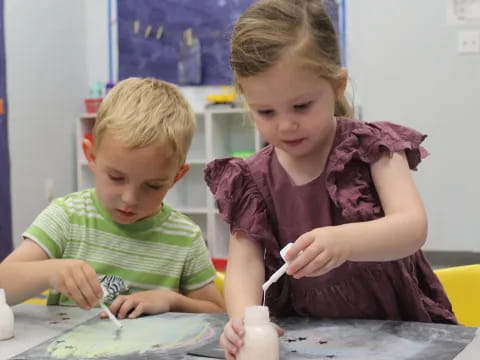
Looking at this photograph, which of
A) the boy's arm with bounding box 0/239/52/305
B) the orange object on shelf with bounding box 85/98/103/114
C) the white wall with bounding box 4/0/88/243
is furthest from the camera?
the orange object on shelf with bounding box 85/98/103/114

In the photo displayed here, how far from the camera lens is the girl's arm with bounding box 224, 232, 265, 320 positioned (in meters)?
0.99

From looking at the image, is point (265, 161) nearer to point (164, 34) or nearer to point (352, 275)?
point (352, 275)

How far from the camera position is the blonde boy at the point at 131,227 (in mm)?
1178

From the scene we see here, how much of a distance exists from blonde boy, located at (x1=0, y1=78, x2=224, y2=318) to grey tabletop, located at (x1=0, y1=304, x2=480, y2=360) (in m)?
0.08

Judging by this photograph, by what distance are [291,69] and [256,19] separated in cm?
10

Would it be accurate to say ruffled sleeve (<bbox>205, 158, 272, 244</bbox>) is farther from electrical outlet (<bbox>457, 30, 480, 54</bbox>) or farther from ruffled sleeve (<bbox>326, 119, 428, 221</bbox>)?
electrical outlet (<bbox>457, 30, 480, 54</bbox>)

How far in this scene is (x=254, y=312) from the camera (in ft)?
2.57

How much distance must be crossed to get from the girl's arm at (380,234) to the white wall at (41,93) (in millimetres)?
2937

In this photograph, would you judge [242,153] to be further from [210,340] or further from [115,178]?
[210,340]

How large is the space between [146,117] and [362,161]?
399mm

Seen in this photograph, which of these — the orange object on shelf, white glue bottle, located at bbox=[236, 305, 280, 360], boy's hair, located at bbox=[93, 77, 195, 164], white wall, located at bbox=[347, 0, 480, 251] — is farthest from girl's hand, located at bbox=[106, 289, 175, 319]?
the orange object on shelf

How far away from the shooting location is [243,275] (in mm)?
1022

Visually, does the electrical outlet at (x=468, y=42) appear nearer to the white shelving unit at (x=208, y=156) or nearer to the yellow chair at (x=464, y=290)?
the white shelving unit at (x=208, y=156)

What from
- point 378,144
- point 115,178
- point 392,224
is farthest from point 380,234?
point 115,178
